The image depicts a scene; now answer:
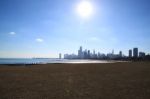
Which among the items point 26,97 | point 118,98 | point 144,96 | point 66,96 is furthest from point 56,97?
point 144,96

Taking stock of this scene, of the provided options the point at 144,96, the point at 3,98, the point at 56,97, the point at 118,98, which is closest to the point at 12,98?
the point at 3,98

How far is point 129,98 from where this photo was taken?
36.4ft

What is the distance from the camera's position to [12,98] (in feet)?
37.5

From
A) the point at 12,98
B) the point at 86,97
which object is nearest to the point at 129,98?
the point at 86,97

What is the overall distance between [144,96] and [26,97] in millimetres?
7709

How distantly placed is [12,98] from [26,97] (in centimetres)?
87

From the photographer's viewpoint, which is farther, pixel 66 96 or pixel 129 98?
pixel 66 96

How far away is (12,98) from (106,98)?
6031 mm

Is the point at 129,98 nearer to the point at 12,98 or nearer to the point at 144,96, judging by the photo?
the point at 144,96

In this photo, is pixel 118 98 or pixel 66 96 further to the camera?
pixel 66 96

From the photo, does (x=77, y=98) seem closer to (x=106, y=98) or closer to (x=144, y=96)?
(x=106, y=98)

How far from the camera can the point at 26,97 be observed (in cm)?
1160

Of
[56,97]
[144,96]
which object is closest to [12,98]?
[56,97]

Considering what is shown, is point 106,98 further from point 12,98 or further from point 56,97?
point 12,98
